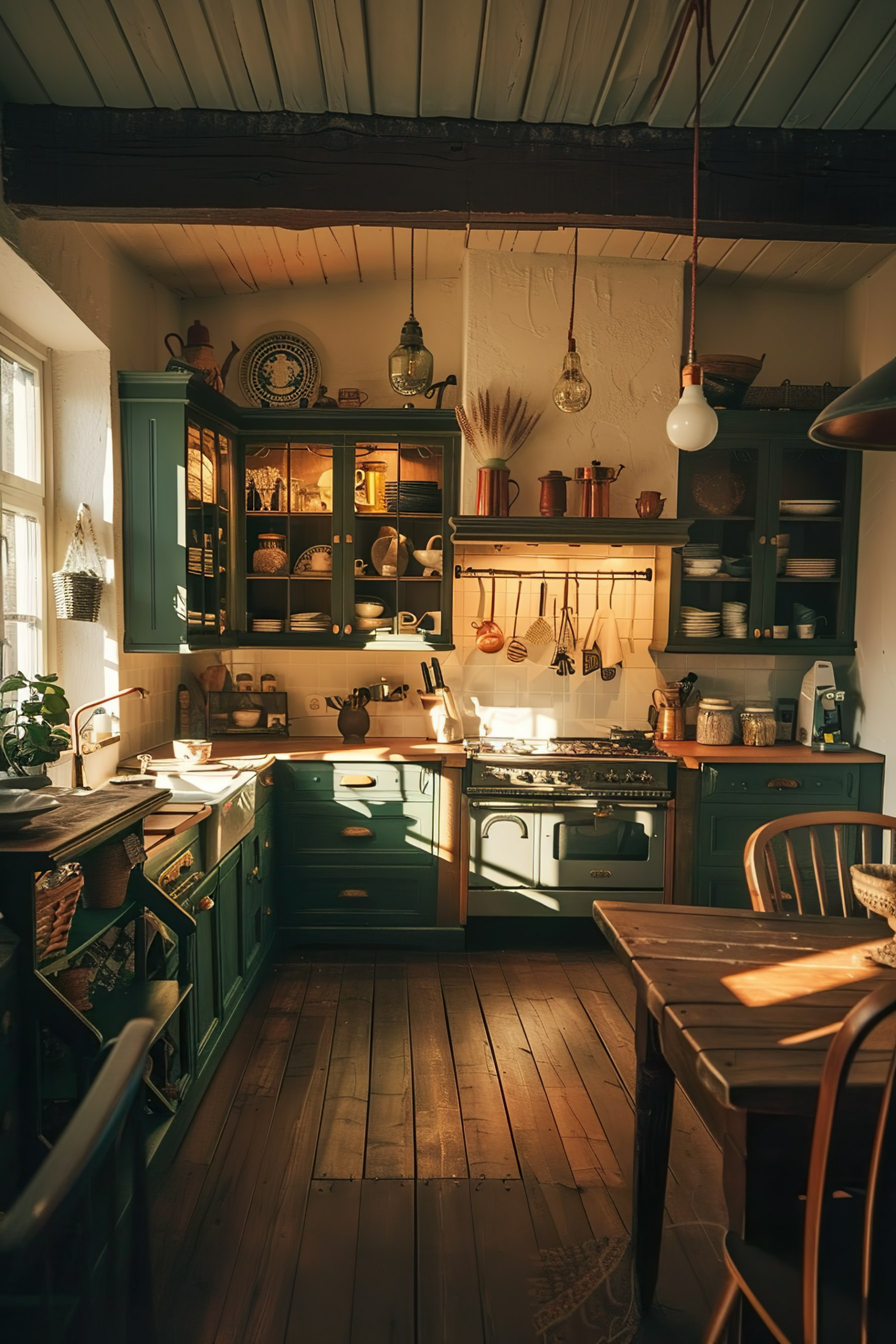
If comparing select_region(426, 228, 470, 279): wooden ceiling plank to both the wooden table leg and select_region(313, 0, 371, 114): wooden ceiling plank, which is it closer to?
select_region(313, 0, 371, 114): wooden ceiling plank

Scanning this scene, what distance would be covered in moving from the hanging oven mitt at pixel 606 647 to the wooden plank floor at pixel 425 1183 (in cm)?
168

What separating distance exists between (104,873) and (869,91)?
3049 millimetres

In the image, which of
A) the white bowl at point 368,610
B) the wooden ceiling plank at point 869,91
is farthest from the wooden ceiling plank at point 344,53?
the white bowl at point 368,610

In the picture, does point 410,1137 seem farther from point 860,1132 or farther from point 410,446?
point 410,446

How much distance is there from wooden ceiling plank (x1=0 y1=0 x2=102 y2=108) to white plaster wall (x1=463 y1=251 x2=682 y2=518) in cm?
208

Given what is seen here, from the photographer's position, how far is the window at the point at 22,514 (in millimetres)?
3188

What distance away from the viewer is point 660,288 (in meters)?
4.36

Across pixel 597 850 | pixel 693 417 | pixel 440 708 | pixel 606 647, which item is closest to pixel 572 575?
pixel 606 647

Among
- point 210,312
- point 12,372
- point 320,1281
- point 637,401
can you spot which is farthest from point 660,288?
point 320,1281

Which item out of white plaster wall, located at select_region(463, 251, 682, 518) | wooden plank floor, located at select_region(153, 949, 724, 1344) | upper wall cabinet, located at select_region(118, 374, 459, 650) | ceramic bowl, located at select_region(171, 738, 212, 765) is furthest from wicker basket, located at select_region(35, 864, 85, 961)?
white plaster wall, located at select_region(463, 251, 682, 518)

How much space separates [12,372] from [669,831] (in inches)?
133

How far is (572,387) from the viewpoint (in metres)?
3.58

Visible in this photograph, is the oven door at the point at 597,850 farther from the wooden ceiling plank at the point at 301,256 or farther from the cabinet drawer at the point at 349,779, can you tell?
the wooden ceiling plank at the point at 301,256

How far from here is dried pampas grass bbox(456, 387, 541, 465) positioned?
4.28 metres
